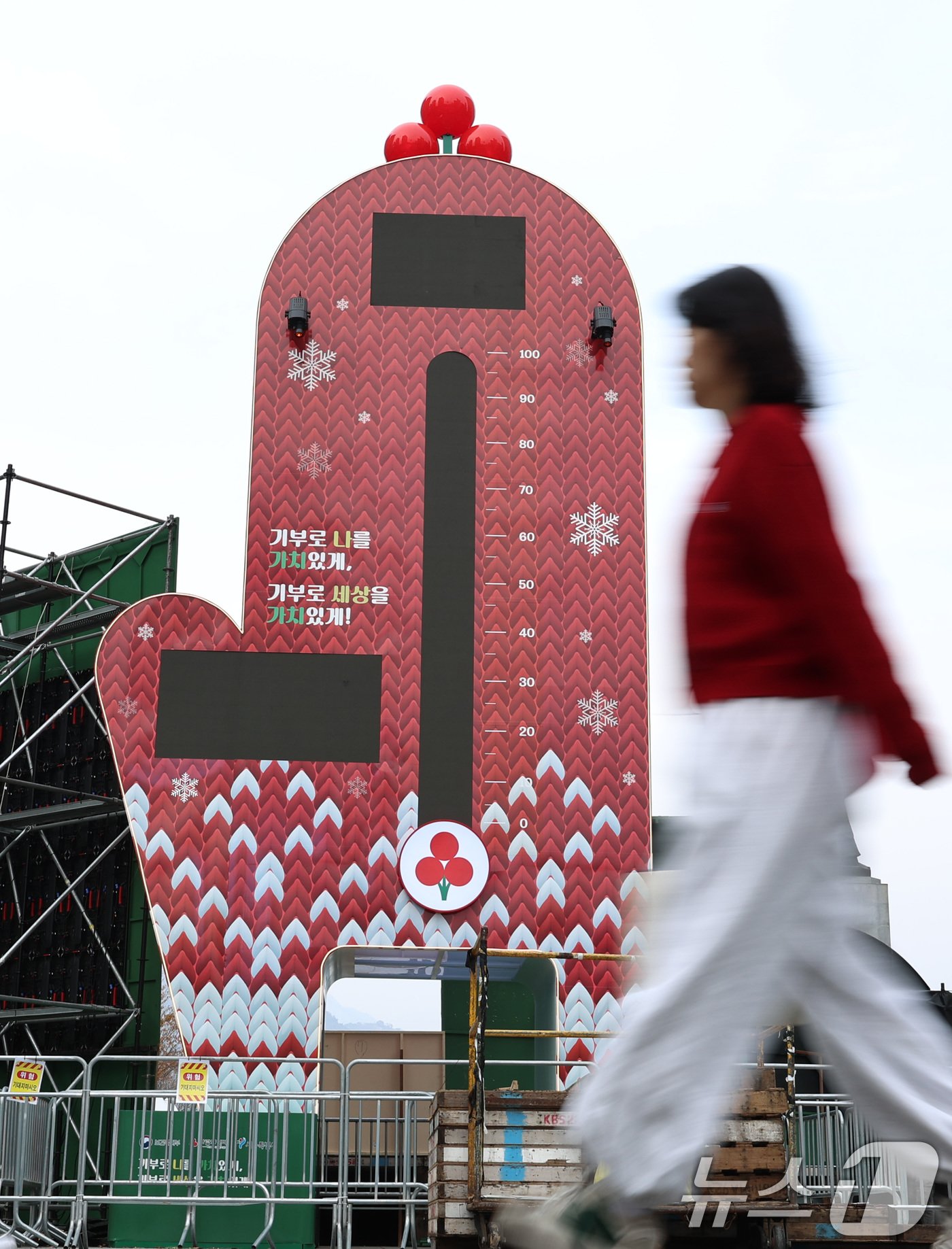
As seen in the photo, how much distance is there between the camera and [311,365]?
1442 cm

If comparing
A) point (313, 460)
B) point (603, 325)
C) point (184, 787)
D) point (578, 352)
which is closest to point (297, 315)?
point (313, 460)

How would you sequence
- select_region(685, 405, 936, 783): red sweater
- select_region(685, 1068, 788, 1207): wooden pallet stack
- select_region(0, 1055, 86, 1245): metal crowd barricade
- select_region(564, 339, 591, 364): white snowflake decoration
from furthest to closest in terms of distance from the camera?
1. select_region(564, 339, 591, 364): white snowflake decoration
2. select_region(0, 1055, 86, 1245): metal crowd barricade
3. select_region(685, 1068, 788, 1207): wooden pallet stack
4. select_region(685, 405, 936, 783): red sweater

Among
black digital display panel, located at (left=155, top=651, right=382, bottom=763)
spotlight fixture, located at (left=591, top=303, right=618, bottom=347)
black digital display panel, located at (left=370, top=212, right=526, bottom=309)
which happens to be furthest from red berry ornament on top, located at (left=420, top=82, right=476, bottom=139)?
black digital display panel, located at (left=155, top=651, right=382, bottom=763)

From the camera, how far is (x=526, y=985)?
14.1 meters

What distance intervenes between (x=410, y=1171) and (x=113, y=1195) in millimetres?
2172

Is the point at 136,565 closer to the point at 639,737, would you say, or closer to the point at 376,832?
the point at 376,832

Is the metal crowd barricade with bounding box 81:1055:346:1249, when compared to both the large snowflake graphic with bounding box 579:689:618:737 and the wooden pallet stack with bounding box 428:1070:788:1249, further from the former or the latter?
the large snowflake graphic with bounding box 579:689:618:737

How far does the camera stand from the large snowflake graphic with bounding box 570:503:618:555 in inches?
558

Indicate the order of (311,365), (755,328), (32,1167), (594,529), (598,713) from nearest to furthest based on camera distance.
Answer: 1. (755,328)
2. (32,1167)
3. (598,713)
4. (594,529)
5. (311,365)

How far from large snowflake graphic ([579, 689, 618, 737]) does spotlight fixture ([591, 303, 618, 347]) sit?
3468mm

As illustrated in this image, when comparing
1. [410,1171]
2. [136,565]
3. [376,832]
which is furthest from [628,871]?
[136,565]

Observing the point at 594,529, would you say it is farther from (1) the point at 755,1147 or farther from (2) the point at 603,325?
(1) the point at 755,1147

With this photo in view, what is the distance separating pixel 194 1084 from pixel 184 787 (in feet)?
11.6

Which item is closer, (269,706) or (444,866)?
(444,866)
